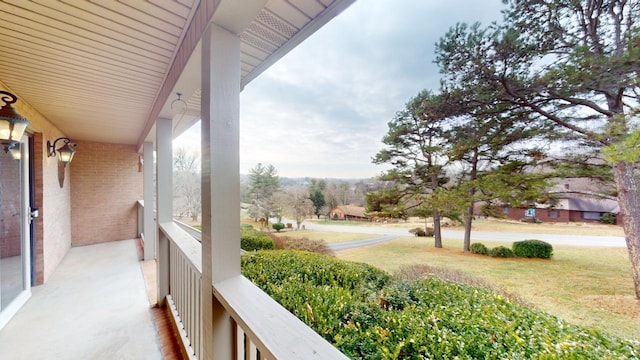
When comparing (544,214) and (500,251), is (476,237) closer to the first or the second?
(500,251)

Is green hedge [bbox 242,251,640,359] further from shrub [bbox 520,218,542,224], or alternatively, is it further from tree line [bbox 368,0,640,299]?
shrub [bbox 520,218,542,224]

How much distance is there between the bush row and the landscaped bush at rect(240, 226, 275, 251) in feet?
9.09

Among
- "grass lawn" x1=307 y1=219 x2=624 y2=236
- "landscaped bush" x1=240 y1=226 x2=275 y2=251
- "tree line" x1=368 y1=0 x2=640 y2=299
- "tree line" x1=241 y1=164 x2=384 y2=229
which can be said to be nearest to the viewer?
"tree line" x1=368 y1=0 x2=640 y2=299

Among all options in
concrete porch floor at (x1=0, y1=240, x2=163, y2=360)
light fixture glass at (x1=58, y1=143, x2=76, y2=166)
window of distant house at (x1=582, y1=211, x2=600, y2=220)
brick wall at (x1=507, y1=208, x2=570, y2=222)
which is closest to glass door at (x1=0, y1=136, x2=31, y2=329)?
concrete porch floor at (x1=0, y1=240, x2=163, y2=360)

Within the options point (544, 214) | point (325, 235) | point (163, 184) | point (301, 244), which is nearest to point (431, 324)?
point (544, 214)

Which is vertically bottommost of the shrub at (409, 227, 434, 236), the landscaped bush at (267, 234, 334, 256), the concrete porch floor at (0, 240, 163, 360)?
the concrete porch floor at (0, 240, 163, 360)

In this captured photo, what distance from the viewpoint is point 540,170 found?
2.10 m

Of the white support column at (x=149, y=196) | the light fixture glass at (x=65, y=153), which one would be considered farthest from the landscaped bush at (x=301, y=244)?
the light fixture glass at (x=65, y=153)

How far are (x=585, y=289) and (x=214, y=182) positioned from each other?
2449mm

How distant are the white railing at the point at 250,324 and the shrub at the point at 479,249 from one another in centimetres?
234

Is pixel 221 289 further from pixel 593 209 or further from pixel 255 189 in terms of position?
pixel 255 189

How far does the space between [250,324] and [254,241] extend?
3.02m

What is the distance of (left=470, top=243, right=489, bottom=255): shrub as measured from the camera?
8.13ft

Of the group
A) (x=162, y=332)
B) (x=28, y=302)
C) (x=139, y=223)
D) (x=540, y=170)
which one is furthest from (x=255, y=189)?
(x=139, y=223)
